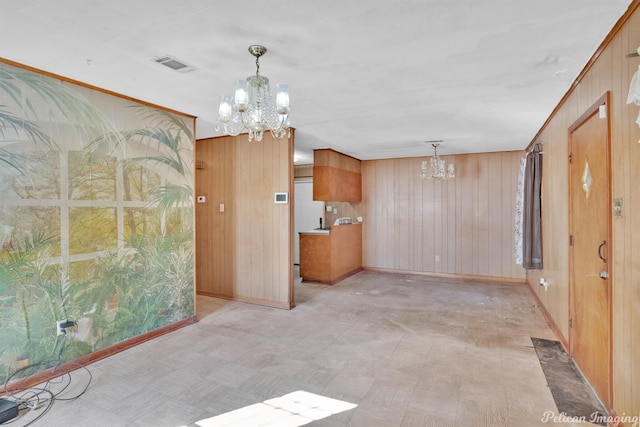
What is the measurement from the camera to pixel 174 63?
2393 mm

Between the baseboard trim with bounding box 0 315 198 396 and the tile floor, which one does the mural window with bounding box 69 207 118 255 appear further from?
the tile floor

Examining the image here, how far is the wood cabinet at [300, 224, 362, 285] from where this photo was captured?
5715 millimetres

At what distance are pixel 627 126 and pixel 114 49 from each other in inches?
123

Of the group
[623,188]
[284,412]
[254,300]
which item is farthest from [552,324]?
[254,300]

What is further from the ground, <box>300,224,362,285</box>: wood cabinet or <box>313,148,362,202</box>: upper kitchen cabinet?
<box>313,148,362,202</box>: upper kitchen cabinet

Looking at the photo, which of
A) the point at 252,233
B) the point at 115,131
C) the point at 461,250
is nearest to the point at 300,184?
the point at 252,233

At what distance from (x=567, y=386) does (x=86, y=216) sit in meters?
4.08

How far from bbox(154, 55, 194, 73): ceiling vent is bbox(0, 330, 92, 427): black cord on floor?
228 cm

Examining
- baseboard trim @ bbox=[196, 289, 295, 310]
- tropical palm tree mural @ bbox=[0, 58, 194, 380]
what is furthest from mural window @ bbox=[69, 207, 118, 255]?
baseboard trim @ bbox=[196, 289, 295, 310]

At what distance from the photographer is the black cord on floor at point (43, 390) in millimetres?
2193

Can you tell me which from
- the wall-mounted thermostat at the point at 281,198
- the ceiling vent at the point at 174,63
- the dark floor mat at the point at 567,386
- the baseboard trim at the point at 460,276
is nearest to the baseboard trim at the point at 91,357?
the wall-mounted thermostat at the point at 281,198

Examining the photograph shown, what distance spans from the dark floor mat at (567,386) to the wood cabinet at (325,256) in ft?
10.6

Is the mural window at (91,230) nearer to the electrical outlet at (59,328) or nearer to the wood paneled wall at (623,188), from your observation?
the electrical outlet at (59,328)

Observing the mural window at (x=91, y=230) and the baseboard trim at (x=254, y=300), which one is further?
the baseboard trim at (x=254, y=300)
